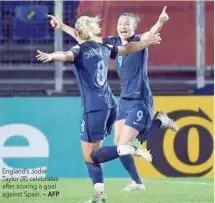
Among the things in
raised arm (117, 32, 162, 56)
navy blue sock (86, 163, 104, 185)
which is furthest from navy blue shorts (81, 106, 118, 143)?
raised arm (117, 32, 162, 56)

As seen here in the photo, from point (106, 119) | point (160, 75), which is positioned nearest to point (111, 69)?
point (160, 75)

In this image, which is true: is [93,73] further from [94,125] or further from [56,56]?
[56,56]

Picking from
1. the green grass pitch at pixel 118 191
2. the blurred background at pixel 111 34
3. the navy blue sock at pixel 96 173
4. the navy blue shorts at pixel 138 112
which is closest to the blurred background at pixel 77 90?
the blurred background at pixel 111 34

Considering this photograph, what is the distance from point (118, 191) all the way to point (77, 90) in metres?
2.41

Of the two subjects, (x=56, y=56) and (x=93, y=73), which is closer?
(x=56, y=56)

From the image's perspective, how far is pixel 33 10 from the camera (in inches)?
528

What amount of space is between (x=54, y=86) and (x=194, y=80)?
1820 mm

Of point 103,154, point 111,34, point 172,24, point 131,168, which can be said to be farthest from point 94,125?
point 172,24

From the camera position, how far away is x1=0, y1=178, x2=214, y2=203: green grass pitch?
992cm

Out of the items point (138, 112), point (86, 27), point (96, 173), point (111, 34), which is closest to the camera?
point (86, 27)

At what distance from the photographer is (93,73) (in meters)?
9.36

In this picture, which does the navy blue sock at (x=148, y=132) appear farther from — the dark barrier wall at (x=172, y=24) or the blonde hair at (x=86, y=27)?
the blonde hair at (x=86, y=27)

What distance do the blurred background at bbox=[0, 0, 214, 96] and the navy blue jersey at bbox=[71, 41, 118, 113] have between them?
3.66 metres

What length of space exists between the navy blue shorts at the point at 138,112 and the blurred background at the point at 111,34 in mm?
1906
